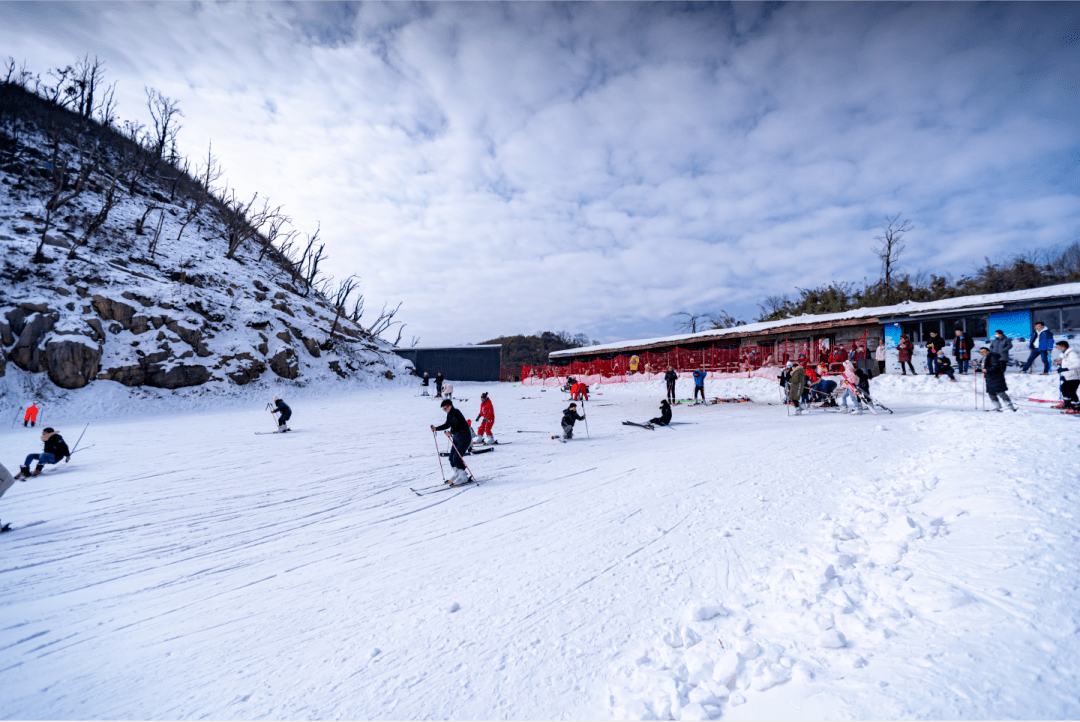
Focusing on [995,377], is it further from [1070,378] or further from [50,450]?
[50,450]

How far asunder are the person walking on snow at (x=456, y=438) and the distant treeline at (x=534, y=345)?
62.0 m

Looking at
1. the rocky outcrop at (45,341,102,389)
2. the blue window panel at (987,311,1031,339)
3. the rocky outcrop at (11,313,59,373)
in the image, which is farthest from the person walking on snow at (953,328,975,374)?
the rocky outcrop at (11,313,59,373)

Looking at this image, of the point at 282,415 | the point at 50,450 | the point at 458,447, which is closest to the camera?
the point at 458,447

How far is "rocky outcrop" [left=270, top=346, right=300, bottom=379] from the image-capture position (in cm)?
2675

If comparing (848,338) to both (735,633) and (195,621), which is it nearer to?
(735,633)

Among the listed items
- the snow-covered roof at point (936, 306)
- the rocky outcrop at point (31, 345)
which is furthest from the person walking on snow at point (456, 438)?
the snow-covered roof at point (936, 306)

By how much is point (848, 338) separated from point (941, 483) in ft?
72.0

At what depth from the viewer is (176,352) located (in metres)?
22.8

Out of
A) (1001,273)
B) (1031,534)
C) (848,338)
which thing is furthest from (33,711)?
(1001,273)

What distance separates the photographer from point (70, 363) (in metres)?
19.1

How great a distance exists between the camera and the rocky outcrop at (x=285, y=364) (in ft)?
87.8

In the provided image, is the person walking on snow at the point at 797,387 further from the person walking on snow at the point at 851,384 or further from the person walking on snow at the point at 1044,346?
the person walking on snow at the point at 1044,346

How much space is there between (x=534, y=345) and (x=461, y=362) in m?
38.5

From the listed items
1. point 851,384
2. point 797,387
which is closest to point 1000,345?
point 851,384
